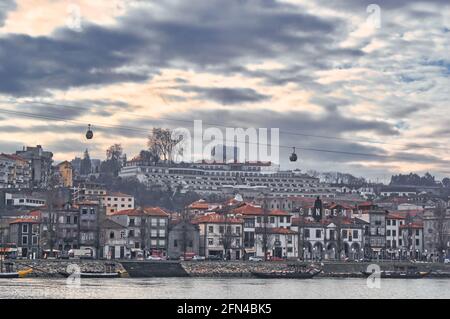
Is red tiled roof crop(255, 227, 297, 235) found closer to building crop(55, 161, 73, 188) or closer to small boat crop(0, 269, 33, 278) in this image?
small boat crop(0, 269, 33, 278)

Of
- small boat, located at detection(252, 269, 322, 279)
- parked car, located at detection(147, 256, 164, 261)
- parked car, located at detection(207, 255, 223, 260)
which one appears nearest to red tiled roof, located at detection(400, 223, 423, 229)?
parked car, located at detection(207, 255, 223, 260)

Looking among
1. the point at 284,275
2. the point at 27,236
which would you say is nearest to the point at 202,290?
the point at 284,275

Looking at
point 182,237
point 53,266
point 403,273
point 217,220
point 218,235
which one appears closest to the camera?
point 53,266

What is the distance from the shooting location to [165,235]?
10150 centimetres

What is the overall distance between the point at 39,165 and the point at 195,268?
96.6m

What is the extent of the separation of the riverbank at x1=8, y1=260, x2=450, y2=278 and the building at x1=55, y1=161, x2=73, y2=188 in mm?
89155

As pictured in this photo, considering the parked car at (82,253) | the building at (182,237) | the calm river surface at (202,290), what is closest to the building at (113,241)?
the parked car at (82,253)

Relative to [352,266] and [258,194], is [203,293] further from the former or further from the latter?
[258,194]

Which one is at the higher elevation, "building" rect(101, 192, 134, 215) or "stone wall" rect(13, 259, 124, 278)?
"building" rect(101, 192, 134, 215)

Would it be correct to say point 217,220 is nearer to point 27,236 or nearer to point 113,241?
point 113,241

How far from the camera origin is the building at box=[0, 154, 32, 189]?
17150 centimetres

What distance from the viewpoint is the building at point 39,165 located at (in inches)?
6670

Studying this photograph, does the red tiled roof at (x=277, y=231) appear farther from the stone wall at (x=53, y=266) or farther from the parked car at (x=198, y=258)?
the stone wall at (x=53, y=266)

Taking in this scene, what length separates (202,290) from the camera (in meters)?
59.0
